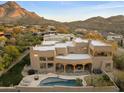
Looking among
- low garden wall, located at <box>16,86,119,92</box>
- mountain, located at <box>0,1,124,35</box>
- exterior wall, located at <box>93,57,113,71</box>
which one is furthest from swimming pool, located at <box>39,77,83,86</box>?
mountain, located at <box>0,1,124,35</box>

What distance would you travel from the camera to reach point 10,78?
1485 centimetres

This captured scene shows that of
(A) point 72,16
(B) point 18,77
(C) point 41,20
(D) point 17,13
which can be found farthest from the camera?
(D) point 17,13

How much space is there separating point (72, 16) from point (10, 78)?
36.0 metres

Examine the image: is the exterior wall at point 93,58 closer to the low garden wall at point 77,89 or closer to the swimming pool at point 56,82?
the swimming pool at point 56,82

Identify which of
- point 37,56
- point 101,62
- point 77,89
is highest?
point 37,56

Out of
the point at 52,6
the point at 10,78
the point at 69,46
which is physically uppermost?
the point at 52,6

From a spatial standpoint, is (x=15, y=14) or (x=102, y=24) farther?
(x=15, y=14)

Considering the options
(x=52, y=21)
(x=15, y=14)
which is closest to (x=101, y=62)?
(x=52, y=21)

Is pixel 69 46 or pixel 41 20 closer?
pixel 69 46

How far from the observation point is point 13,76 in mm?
15227

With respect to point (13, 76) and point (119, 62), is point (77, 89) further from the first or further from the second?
point (119, 62)

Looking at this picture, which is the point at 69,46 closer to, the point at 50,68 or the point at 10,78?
the point at 50,68

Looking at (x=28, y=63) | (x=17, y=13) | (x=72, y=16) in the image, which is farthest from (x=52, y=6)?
(x=28, y=63)

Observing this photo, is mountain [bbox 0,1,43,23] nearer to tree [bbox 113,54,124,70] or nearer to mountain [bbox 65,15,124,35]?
mountain [bbox 65,15,124,35]
